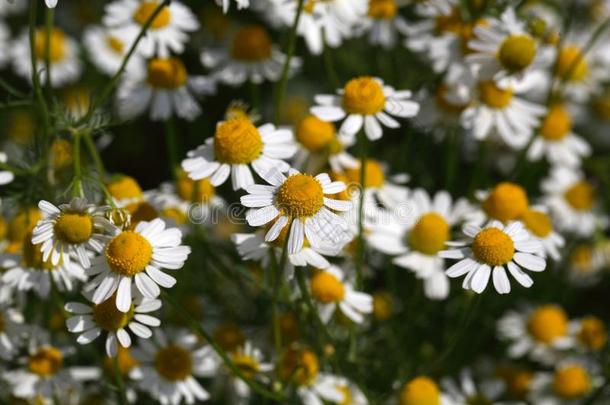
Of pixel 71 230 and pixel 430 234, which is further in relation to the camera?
pixel 430 234

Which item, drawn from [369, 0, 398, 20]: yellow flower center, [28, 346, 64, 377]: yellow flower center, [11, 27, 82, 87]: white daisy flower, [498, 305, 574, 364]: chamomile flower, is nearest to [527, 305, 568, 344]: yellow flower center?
[498, 305, 574, 364]: chamomile flower

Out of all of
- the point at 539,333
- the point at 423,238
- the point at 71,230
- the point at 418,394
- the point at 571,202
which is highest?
the point at 71,230

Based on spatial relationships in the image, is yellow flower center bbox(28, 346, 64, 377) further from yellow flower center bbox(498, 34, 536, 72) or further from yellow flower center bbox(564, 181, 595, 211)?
yellow flower center bbox(564, 181, 595, 211)

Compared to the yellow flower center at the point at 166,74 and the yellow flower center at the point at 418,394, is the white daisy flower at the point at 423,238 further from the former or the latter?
the yellow flower center at the point at 166,74

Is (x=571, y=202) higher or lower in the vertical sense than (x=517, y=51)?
lower

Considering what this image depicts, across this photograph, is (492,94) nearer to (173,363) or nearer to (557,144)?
(557,144)

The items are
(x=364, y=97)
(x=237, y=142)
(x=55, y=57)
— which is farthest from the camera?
(x=55, y=57)

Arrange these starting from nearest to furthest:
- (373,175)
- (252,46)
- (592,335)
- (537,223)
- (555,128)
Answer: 1. (537,223)
2. (373,175)
3. (592,335)
4. (252,46)
5. (555,128)

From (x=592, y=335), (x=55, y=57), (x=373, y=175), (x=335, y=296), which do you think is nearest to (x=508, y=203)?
(x=373, y=175)
